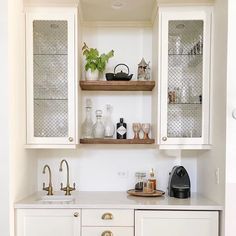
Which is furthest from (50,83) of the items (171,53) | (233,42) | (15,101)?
(233,42)

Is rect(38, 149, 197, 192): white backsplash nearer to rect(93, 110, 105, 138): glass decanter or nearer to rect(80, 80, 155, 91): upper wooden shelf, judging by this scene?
rect(93, 110, 105, 138): glass decanter

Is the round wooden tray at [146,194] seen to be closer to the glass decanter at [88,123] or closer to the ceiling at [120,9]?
the glass decanter at [88,123]

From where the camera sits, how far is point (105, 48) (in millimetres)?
2469

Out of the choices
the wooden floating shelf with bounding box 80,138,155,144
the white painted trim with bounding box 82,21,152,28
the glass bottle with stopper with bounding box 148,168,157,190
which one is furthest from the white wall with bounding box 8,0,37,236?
the glass bottle with stopper with bounding box 148,168,157,190

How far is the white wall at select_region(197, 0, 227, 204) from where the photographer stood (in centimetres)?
186

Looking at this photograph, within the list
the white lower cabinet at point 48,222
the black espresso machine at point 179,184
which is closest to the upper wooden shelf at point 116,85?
the black espresso machine at point 179,184

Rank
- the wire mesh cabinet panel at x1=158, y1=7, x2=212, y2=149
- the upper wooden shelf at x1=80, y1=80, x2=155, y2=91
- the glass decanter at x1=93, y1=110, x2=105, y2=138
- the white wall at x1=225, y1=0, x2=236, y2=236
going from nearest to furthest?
1. the white wall at x1=225, y1=0, x2=236, y2=236
2. the wire mesh cabinet panel at x1=158, y1=7, x2=212, y2=149
3. the upper wooden shelf at x1=80, y1=80, x2=155, y2=91
4. the glass decanter at x1=93, y1=110, x2=105, y2=138

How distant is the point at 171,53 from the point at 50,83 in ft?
3.40

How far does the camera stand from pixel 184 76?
2135 mm

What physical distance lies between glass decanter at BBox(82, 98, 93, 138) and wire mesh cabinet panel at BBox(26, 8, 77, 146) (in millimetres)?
285

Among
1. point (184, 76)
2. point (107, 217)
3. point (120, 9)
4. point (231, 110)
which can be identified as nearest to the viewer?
point (231, 110)

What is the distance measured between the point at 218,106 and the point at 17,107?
153cm

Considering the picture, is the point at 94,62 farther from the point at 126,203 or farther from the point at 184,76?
the point at 126,203

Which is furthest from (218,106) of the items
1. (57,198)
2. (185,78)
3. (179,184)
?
(57,198)
